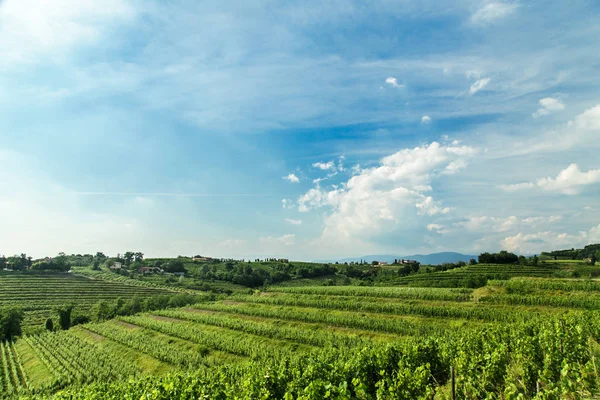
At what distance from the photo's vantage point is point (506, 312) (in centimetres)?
4291

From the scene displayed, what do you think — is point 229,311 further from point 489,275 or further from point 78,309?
point 489,275

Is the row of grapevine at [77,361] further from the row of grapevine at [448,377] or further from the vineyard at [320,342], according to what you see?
the row of grapevine at [448,377]

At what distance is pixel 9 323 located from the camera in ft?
218

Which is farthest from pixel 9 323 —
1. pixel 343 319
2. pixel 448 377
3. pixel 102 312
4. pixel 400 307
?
pixel 448 377

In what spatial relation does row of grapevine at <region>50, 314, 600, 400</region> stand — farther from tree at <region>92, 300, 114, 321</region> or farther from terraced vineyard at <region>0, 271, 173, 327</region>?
terraced vineyard at <region>0, 271, 173, 327</region>

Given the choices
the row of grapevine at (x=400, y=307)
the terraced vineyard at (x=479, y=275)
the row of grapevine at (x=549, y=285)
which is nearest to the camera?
the row of grapevine at (x=400, y=307)

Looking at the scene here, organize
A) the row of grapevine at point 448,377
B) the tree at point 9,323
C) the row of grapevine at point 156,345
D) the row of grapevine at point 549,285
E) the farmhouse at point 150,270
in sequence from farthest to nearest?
the farmhouse at point 150,270, the tree at point 9,323, the row of grapevine at point 549,285, the row of grapevine at point 156,345, the row of grapevine at point 448,377

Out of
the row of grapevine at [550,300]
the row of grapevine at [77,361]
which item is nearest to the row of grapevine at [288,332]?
the row of grapevine at [77,361]

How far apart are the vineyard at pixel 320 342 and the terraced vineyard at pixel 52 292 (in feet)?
64.7

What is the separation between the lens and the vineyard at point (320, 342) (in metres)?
15.6

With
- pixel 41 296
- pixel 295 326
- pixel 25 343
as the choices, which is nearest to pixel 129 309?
pixel 25 343

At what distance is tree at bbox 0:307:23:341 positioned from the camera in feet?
215

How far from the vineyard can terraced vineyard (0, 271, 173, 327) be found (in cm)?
1971

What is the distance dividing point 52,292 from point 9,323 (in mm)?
33161
